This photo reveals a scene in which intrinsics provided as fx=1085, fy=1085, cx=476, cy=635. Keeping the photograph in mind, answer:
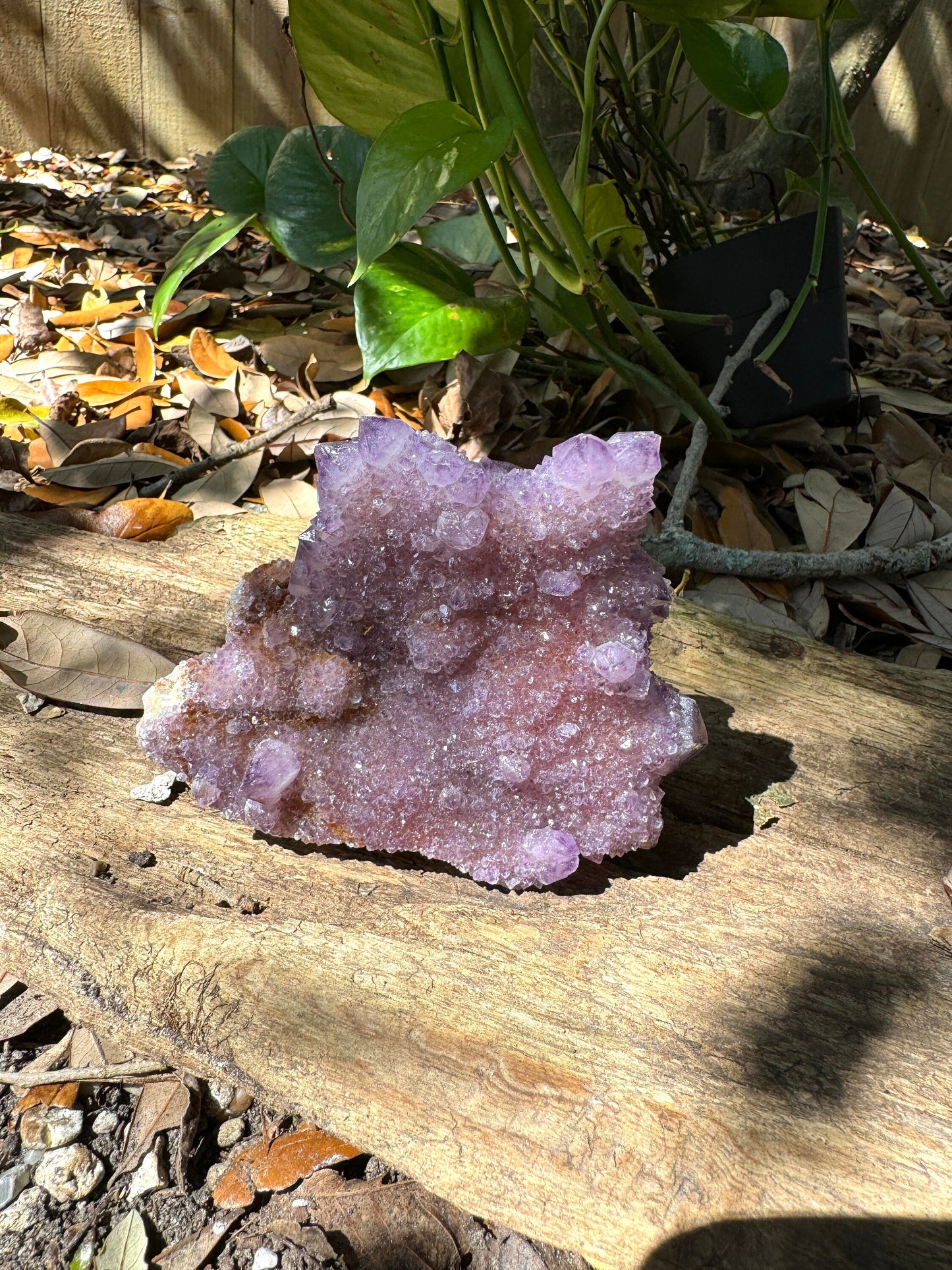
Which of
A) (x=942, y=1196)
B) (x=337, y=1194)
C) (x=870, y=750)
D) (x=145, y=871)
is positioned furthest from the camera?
(x=870, y=750)

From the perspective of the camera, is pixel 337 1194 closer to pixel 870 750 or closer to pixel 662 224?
pixel 870 750

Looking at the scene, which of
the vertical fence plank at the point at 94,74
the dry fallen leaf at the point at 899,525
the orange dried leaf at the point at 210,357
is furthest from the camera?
the vertical fence plank at the point at 94,74

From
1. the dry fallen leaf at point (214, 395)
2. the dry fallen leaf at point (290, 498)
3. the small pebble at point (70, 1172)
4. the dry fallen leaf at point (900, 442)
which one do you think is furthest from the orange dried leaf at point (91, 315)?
the small pebble at point (70, 1172)

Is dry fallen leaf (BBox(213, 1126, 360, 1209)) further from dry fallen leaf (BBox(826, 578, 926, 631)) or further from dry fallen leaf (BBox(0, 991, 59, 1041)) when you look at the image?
dry fallen leaf (BBox(826, 578, 926, 631))

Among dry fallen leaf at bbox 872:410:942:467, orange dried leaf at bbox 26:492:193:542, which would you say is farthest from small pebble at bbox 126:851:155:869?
dry fallen leaf at bbox 872:410:942:467

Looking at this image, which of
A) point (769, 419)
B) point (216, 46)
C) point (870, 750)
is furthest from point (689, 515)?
point (216, 46)

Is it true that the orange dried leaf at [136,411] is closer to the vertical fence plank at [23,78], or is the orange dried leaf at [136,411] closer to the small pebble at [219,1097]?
the small pebble at [219,1097]

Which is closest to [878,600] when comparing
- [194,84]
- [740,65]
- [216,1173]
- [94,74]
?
[740,65]
